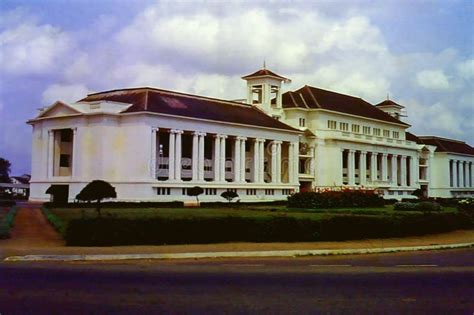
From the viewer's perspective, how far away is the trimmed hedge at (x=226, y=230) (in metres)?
23.7

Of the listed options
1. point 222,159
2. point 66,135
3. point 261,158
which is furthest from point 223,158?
point 66,135

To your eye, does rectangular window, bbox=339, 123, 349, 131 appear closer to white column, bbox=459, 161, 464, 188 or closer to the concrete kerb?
white column, bbox=459, 161, 464, 188

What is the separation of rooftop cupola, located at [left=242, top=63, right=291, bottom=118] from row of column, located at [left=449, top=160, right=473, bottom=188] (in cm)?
5107

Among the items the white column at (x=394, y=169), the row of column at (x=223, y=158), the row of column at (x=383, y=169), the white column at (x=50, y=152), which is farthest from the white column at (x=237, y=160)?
the white column at (x=394, y=169)

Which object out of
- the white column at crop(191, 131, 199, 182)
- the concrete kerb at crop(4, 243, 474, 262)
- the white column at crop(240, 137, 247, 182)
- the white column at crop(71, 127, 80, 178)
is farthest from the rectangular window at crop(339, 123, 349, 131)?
the concrete kerb at crop(4, 243, 474, 262)

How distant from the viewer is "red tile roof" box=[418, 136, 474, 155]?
128 metres

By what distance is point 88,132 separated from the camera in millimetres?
69812

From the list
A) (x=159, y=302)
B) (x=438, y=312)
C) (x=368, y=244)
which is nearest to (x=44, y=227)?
(x=368, y=244)

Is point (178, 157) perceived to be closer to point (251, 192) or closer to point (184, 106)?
point (184, 106)

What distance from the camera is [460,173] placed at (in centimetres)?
13088

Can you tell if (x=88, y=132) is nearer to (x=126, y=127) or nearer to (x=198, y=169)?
(x=126, y=127)

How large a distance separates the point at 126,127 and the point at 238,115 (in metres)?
17.6

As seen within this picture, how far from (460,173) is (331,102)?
45002 millimetres

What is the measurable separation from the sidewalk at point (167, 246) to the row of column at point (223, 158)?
38615 millimetres
